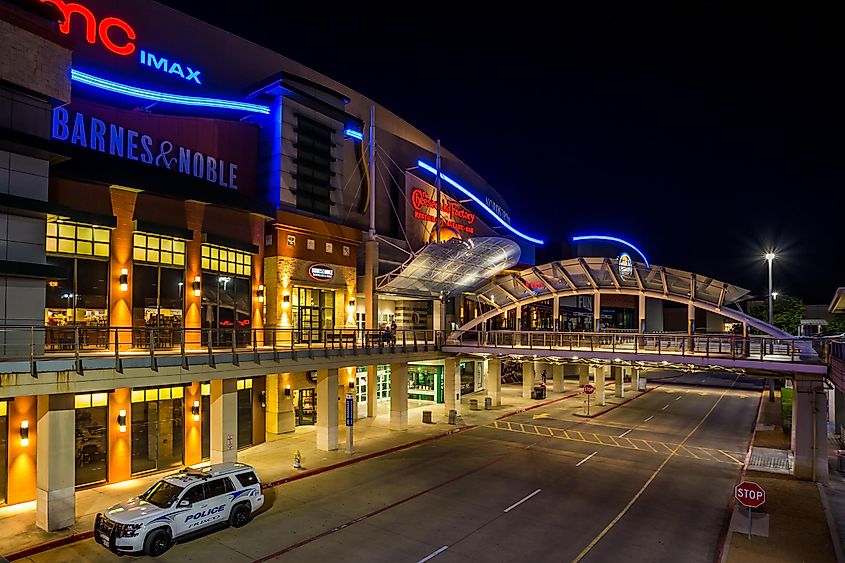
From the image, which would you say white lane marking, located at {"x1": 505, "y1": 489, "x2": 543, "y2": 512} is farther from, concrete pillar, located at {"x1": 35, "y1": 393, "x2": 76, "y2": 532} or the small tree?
the small tree

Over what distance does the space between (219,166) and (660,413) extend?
36599 mm

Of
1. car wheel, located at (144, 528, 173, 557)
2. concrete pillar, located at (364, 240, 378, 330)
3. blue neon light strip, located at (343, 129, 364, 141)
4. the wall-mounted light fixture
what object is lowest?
car wheel, located at (144, 528, 173, 557)

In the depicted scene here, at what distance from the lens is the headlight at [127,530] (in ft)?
49.9

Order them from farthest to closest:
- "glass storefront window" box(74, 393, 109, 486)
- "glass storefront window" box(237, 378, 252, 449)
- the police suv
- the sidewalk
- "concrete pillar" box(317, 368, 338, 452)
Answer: "glass storefront window" box(237, 378, 252, 449) → "concrete pillar" box(317, 368, 338, 452) → "glass storefront window" box(74, 393, 109, 486) → the sidewalk → the police suv

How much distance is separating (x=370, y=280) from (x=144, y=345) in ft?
57.2

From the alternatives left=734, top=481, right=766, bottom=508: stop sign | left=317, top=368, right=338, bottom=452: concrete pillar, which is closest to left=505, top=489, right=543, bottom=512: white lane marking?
left=734, top=481, right=766, bottom=508: stop sign

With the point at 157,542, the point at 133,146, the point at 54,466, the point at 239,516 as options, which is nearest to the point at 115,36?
the point at 133,146

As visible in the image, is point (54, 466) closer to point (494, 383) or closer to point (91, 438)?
point (91, 438)

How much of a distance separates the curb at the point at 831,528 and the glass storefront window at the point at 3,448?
86.7ft

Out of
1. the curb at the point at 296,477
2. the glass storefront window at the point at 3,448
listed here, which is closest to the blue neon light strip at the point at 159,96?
the glass storefront window at the point at 3,448

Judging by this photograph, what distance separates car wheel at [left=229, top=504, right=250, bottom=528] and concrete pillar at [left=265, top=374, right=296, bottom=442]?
13.3 meters

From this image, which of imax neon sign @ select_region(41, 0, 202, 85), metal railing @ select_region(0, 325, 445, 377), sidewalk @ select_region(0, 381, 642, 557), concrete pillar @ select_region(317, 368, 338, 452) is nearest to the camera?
sidewalk @ select_region(0, 381, 642, 557)

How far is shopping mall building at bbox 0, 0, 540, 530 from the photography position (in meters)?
18.6

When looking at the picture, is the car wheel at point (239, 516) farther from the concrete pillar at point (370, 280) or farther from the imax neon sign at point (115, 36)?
the imax neon sign at point (115, 36)
